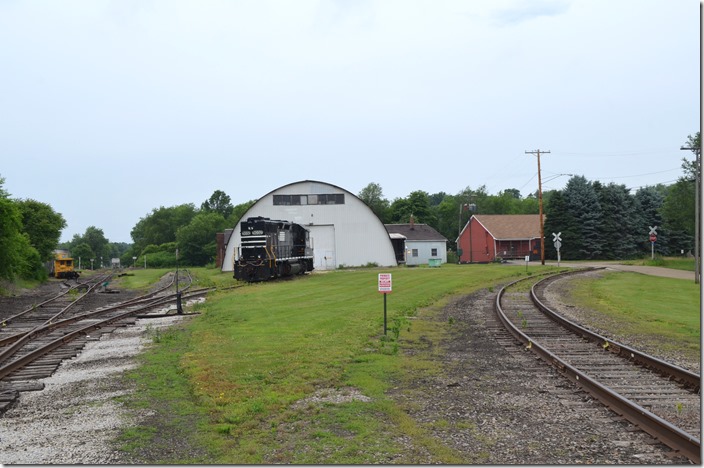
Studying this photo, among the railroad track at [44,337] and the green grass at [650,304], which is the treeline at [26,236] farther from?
the green grass at [650,304]

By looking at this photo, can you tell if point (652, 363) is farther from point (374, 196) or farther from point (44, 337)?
point (374, 196)

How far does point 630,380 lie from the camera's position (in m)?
10.9

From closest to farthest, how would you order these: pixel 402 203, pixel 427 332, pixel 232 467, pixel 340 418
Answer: pixel 232 467, pixel 340 418, pixel 427 332, pixel 402 203

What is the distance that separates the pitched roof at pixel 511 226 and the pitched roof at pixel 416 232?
9106mm

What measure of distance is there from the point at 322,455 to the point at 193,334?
1150 cm

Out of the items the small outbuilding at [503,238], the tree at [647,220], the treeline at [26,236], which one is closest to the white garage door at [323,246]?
the treeline at [26,236]

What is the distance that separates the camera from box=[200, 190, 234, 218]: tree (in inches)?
7426

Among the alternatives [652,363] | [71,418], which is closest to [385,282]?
[652,363]

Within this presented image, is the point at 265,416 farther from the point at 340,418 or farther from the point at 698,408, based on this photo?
the point at 698,408

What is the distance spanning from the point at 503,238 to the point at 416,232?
12062mm

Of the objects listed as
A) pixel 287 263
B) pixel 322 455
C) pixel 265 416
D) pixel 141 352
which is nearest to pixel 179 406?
pixel 265 416

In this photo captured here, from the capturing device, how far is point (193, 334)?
1791 cm

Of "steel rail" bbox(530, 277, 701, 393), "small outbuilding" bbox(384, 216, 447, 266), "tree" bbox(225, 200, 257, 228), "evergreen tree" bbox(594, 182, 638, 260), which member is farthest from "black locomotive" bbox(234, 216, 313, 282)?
"tree" bbox(225, 200, 257, 228)

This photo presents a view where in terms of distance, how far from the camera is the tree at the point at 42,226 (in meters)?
68.2
